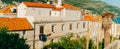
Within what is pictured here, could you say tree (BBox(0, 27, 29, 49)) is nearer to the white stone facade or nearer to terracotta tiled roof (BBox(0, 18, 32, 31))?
terracotta tiled roof (BBox(0, 18, 32, 31))

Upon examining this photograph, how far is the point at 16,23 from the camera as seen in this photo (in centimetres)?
3950

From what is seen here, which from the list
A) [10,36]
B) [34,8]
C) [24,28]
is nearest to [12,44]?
[10,36]

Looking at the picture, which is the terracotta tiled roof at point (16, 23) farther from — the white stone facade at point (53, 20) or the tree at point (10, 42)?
the tree at point (10, 42)

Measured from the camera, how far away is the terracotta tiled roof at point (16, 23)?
37231 millimetres

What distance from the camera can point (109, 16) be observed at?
16188mm

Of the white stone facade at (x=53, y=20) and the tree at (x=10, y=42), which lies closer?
the tree at (x=10, y=42)

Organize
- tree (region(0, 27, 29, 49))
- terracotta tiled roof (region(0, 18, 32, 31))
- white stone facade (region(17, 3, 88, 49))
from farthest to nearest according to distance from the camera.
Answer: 1. white stone facade (region(17, 3, 88, 49))
2. terracotta tiled roof (region(0, 18, 32, 31))
3. tree (region(0, 27, 29, 49))

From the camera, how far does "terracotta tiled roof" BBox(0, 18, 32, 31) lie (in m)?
37.2

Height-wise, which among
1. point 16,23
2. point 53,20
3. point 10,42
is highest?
point 10,42

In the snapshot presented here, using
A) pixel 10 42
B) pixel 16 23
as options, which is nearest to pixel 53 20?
pixel 16 23

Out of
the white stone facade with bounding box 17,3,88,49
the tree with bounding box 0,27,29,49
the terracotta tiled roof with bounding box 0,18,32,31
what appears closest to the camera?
the tree with bounding box 0,27,29,49

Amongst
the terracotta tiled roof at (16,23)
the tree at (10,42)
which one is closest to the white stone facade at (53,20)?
the terracotta tiled roof at (16,23)

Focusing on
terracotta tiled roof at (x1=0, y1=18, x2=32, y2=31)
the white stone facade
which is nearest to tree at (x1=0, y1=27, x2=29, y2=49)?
terracotta tiled roof at (x1=0, y1=18, x2=32, y2=31)

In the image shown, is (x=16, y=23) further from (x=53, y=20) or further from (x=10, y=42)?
(x=10, y=42)
